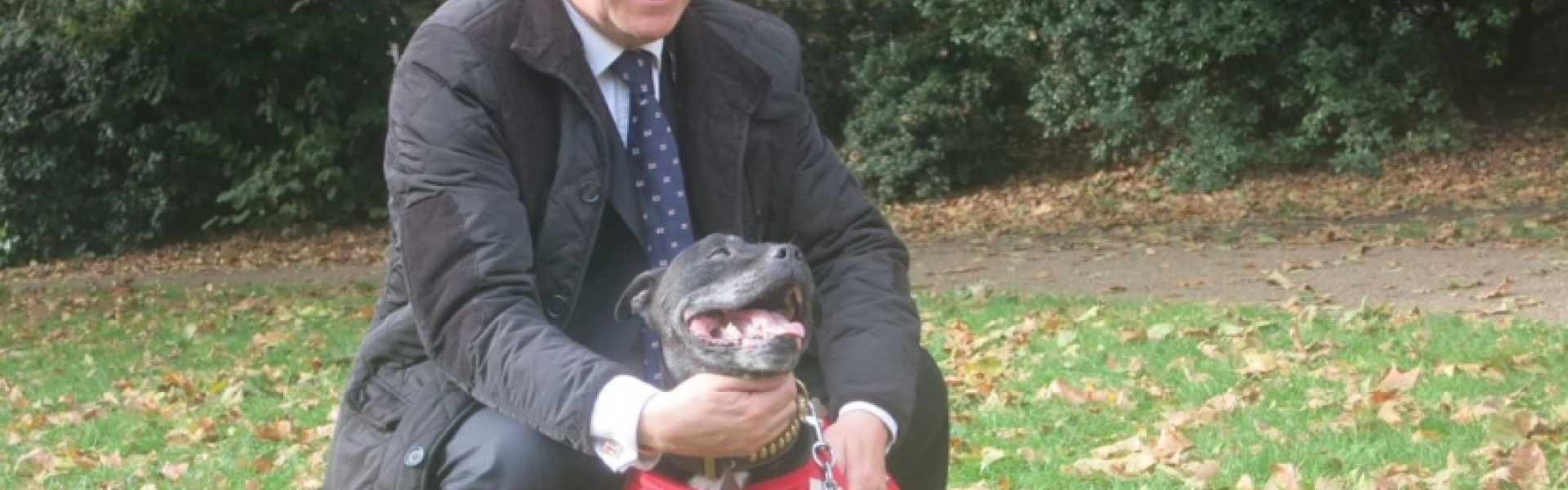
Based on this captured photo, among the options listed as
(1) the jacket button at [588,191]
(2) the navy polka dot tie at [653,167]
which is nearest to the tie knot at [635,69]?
(2) the navy polka dot tie at [653,167]

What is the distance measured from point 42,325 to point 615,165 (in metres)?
11.1

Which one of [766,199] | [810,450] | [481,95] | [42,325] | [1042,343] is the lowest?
[42,325]

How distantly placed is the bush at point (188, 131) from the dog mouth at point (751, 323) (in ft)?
59.6

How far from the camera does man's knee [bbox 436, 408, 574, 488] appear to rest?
3162 mm

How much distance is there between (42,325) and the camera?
13.5 meters

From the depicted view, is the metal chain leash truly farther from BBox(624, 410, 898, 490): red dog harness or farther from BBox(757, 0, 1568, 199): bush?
Answer: BBox(757, 0, 1568, 199): bush

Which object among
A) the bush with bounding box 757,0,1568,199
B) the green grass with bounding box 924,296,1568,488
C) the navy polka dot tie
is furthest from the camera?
the bush with bounding box 757,0,1568,199

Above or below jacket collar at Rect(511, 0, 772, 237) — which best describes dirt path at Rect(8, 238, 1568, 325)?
below

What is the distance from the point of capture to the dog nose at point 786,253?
2854 mm

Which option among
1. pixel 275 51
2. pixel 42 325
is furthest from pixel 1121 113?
pixel 42 325

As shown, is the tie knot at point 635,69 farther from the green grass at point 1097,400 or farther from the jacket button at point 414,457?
the green grass at point 1097,400

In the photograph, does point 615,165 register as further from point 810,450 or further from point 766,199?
point 810,450

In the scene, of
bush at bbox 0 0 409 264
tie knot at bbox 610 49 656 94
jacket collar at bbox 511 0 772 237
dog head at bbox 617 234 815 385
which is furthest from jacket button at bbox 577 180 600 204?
bush at bbox 0 0 409 264

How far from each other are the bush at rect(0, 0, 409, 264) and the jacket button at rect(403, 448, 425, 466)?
17755mm
